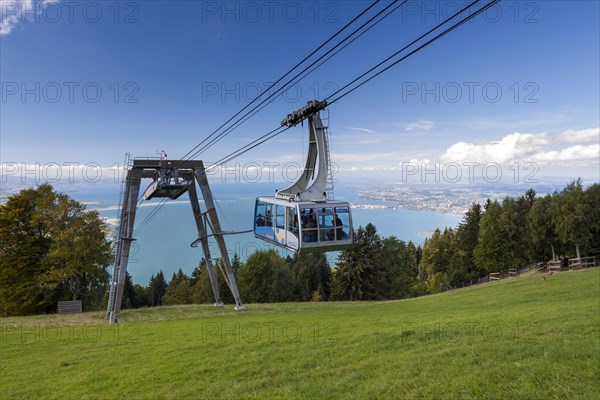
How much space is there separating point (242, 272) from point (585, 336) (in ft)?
169

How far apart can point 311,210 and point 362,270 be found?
39.8 m

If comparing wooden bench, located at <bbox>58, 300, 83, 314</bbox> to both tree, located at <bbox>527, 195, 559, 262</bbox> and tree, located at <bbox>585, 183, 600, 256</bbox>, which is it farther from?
tree, located at <bbox>585, 183, 600, 256</bbox>

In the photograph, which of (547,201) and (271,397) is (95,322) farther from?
(547,201)

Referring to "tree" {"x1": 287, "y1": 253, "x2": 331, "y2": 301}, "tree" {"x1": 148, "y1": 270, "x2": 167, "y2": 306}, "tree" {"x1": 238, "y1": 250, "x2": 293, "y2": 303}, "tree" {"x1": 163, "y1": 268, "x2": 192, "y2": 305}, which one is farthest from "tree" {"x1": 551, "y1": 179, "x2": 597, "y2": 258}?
"tree" {"x1": 148, "y1": 270, "x2": 167, "y2": 306}

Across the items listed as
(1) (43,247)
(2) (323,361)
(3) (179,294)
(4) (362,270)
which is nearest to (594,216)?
(4) (362,270)

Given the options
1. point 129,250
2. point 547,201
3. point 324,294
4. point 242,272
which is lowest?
point 324,294

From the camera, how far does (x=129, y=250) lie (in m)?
23.1

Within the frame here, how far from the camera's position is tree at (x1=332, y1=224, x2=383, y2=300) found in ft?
164

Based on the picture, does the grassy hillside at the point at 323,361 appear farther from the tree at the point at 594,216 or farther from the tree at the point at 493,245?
the tree at the point at 493,245

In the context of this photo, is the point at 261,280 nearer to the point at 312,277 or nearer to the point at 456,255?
the point at 312,277

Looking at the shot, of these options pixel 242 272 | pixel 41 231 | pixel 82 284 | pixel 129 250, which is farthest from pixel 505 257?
pixel 41 231

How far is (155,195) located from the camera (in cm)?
2427

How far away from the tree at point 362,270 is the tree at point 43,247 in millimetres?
30757

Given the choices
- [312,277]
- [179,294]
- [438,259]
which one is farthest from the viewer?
[438,259]
